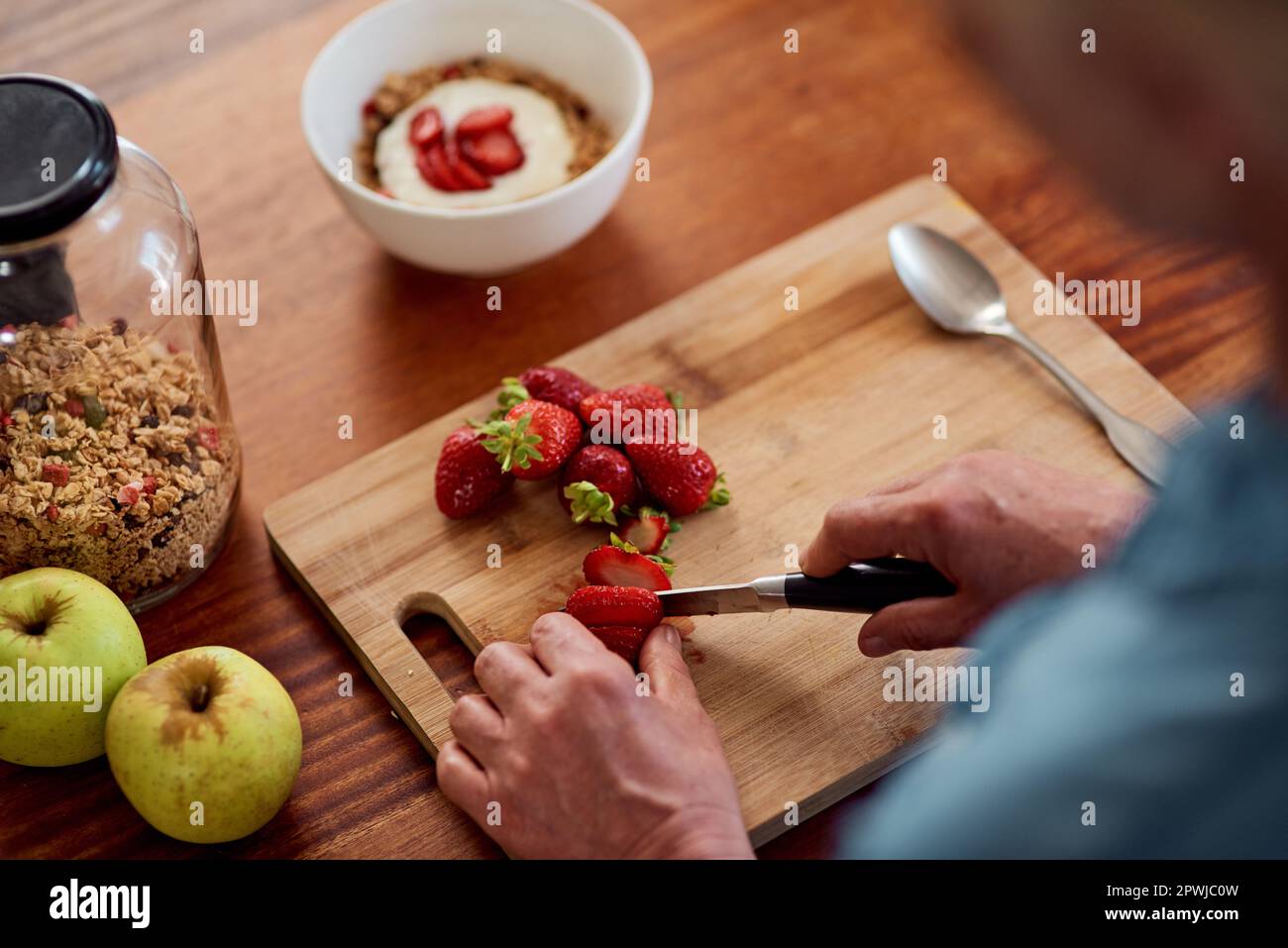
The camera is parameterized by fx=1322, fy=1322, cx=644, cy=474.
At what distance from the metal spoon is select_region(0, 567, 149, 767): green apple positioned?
3.46 ft

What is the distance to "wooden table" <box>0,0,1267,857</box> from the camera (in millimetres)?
1403

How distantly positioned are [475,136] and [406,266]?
0.21 m

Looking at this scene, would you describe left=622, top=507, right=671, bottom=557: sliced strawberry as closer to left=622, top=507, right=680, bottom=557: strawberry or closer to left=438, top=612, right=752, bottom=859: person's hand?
left=622, top=507, right=680, bottom=557: strawberry

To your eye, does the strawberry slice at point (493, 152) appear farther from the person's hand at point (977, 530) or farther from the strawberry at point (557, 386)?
the person's hand at point (977, 530)

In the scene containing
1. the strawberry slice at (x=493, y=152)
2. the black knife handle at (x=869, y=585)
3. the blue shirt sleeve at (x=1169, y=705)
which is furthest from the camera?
the strawberry slice at (x=493, y=152)

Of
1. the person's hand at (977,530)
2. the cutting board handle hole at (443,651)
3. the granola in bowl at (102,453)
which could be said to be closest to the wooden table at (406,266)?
the cutting board handle hole at (443,651)

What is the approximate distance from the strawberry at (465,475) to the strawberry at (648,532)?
0.17 m

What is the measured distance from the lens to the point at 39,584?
1.33 metres

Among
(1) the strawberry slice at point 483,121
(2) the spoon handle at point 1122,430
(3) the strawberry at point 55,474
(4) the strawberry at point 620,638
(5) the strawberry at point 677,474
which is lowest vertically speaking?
(3) the strawberry at point 55,474

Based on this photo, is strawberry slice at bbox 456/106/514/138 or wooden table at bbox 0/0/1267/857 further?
strawberry slice at bbox 456/106/514/138

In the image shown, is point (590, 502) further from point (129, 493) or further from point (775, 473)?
point (129, 493)

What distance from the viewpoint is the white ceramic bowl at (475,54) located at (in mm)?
1674

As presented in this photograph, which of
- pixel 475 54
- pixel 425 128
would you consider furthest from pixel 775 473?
pixel 475 54

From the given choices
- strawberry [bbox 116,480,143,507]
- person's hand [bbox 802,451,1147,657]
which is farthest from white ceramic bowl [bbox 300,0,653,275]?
person's hand [bbox 802,451,1147,657]
